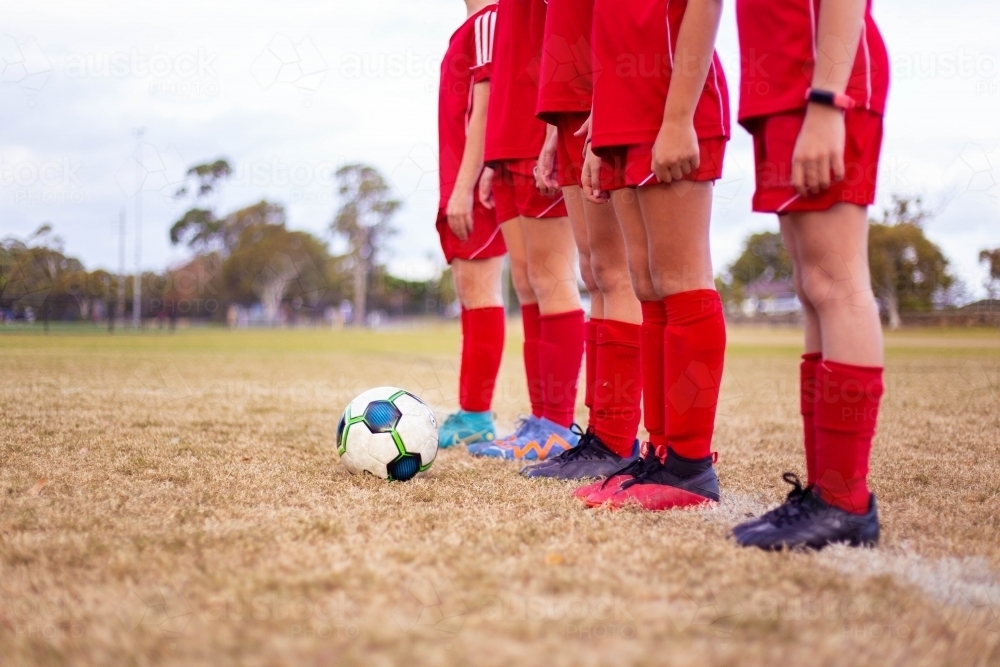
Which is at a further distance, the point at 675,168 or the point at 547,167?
the point at 547,167

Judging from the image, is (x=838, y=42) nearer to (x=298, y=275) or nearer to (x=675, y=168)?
(x=675, y=168)

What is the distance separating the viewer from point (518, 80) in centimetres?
315

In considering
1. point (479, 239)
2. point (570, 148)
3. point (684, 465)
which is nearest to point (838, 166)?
point (684, 465)

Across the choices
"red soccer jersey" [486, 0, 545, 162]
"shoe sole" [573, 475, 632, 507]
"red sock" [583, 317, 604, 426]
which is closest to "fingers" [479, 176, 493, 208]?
"red soccer jersey" [486, 0, 545, 162]

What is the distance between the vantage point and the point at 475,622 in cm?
121

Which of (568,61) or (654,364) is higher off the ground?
(568,61)

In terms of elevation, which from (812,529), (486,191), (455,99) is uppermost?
(455,99)

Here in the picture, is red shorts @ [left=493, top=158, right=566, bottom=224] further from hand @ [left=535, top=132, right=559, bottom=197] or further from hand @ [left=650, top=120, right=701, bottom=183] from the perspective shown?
hand @ [left=650, top=120, right=701, bottom=183]

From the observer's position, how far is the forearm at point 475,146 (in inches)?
135

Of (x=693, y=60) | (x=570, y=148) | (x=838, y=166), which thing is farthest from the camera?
(x=570, y=148)

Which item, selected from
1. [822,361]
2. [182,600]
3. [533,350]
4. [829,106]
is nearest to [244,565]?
[182,600]

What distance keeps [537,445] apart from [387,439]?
0.74 metres

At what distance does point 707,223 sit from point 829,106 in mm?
534

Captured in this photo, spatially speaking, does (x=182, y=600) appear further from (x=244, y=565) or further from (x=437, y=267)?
(x=437, y=267)
